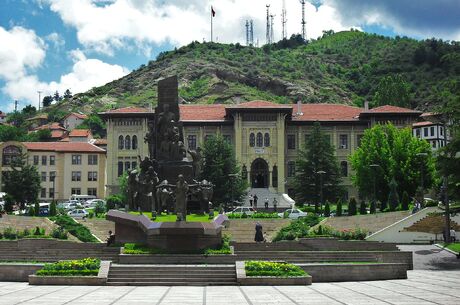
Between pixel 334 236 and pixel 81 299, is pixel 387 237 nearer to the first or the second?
pixel 334 236

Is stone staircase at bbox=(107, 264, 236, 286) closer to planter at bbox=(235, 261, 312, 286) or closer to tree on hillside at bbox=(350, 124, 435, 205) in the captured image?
planter at bbox=(235, 261, 312, 286)

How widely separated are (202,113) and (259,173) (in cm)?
1096

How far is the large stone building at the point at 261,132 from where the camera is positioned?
244 ft

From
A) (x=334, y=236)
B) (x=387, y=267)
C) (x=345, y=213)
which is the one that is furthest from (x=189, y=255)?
(x=345, y=213)

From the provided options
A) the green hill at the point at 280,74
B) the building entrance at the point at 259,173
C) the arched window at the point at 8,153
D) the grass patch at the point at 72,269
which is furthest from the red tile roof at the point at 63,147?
the grass patch at the point at 72,269

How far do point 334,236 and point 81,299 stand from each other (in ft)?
68.9

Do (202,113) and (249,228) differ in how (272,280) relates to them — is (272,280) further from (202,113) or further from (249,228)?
(202,113)

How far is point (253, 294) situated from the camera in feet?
59.2

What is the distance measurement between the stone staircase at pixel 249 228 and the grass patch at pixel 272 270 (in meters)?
21.4

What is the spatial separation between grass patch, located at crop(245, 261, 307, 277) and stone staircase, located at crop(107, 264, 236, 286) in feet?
2.32

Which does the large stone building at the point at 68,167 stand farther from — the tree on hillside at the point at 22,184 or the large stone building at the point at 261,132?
the tree on hillside at the point at 22,184

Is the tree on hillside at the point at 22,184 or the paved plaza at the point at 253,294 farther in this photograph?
the tree on hillside at the point at 22,184

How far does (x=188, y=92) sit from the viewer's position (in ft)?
479

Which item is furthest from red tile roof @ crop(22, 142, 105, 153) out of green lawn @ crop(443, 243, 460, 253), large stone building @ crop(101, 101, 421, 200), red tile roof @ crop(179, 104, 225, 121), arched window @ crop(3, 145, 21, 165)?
green lawn @ crop(443, 243, 460, 253)
